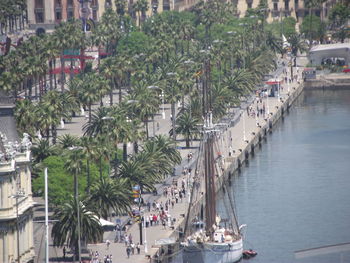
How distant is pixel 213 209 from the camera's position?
161625mm

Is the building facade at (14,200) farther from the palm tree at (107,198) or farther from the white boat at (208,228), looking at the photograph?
the white boat at (208,228)

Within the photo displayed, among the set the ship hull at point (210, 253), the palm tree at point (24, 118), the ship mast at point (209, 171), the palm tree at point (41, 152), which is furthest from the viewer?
the palm tree at point (24, 118)

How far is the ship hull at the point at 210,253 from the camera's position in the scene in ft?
499

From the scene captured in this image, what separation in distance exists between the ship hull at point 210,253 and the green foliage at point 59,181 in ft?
48.2

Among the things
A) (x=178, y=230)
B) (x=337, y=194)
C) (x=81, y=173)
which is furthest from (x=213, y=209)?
(x=337, y=194)

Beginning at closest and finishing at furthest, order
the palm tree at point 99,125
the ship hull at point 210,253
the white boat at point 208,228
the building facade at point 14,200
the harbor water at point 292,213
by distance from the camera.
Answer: the building facade at point 14,200 → the ship hull at point 210,253 → the white boat at point 208,228 → the harbor water at point 292,213 → the palm tree at point 99,125

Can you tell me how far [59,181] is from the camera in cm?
16638

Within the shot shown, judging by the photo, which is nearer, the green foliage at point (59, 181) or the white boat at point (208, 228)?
the white boat at point (208, 228)

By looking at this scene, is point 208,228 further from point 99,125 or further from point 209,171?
point 99,125

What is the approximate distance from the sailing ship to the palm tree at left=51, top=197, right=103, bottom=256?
8.71m

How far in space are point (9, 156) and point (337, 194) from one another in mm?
53657

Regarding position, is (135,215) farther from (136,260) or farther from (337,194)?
→ (337,194)

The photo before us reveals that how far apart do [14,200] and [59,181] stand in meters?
26.7

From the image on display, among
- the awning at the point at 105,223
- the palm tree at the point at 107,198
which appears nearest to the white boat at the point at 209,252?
the awning at the point at 105,223
